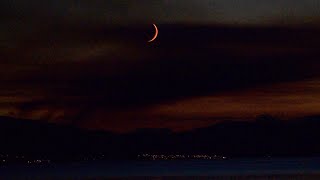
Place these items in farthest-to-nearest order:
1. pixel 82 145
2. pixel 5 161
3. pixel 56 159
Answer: pixel 82 145 < pixel 56 159 < pixel 5 161

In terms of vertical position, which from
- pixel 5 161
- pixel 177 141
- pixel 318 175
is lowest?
pixel 318 175

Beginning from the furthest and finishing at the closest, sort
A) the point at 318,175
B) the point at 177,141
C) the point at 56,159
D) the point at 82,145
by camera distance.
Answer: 1. the point at 177,141
2. the point at 82,145
3. the point at 56,159
4. the point at 318,175

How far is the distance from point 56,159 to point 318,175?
55195mm

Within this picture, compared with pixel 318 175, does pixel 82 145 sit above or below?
above

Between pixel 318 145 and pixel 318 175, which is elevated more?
pixel 318 145

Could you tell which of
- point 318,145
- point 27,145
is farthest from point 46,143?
point 318,145

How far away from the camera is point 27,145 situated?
12756 centimetres

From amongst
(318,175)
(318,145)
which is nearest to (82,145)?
(318,145)

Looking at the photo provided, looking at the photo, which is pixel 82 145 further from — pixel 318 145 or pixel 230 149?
pixel 318 145

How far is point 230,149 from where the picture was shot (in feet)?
449

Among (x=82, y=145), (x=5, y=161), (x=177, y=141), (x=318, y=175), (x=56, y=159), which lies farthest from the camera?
(x=177, y=141)

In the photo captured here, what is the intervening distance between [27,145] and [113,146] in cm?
1555

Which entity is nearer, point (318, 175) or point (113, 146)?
point (318, 175)

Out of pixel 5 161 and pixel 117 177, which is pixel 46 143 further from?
pixel 117 177
